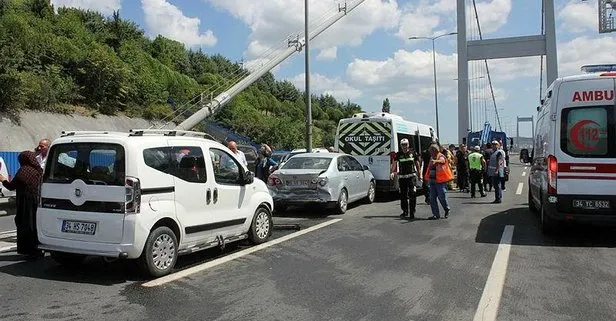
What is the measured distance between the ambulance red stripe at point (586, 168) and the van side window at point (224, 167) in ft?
16.7

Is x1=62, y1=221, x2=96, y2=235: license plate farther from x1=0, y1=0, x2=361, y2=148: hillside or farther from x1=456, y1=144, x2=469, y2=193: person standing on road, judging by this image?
x1=0, y1=0, x2=361, y2=148: hillside

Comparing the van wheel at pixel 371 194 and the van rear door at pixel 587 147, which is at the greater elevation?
the van rear door at pixel 587 147

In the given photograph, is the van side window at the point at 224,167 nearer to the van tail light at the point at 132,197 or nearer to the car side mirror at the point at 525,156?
the van tail light at the point at 132,197

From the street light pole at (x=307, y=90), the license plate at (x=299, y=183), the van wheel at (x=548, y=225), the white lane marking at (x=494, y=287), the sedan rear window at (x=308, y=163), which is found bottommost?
the white lane marking at (x=494, y=287)

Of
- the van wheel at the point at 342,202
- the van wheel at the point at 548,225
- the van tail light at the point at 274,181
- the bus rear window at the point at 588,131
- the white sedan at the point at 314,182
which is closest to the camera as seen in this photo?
the bus rear window at the point at 588,131

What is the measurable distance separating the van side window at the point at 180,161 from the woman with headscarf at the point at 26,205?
2200 millimetres

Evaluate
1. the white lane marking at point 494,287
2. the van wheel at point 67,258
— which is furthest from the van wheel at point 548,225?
the van wheel at point 67,258

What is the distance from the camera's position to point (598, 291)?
591 cm

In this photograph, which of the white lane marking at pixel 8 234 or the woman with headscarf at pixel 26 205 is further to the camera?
the white lane marking at pixel 8 234

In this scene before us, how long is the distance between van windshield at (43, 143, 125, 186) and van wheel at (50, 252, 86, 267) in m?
0.99

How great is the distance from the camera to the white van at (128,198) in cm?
624

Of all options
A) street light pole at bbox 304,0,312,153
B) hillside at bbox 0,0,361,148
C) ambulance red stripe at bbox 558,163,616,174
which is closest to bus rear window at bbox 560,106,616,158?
ambulance red stripe at bbox 558,163,616,174

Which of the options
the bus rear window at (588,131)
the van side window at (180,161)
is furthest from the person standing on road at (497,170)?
the van side window at (180,161)

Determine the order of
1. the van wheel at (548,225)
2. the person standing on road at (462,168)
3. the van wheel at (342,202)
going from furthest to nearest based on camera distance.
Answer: the person standing on road at (462,168) → the van wheel at (342,202) → the van wheel at (548,225)
